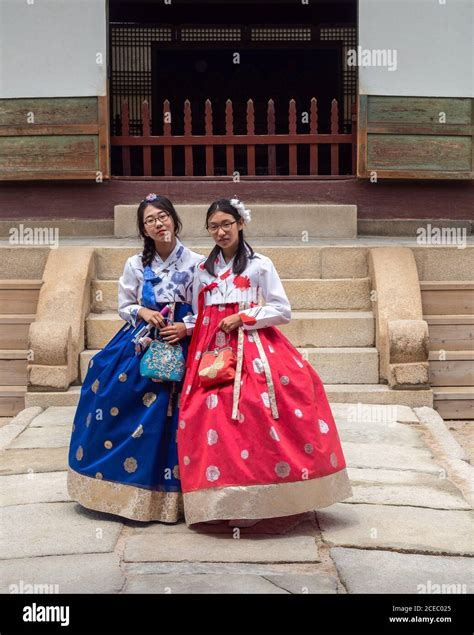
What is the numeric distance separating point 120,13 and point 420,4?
13.5 ft

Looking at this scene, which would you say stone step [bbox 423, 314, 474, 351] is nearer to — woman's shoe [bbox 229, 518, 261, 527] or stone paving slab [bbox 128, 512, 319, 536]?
stone paving slab [bbox 128, 512, 319, 536]

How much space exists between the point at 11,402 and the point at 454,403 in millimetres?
3300

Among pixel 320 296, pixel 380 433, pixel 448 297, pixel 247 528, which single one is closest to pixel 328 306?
pixel 320 296

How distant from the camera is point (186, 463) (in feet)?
13.8

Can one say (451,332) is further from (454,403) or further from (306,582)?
(306,582)

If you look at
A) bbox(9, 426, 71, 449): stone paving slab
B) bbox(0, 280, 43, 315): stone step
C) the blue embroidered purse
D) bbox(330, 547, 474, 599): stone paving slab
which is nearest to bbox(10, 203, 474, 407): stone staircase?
bbox(0, 280, 43, 315): stone step

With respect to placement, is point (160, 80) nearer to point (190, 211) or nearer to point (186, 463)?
point (190, 211)

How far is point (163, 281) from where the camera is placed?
14.9ft

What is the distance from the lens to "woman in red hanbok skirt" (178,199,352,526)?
4094 mm

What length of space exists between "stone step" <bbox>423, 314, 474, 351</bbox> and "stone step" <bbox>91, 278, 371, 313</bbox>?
542 millimetres

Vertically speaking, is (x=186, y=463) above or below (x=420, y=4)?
below

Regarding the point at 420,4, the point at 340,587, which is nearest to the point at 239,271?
the point at 340,587
